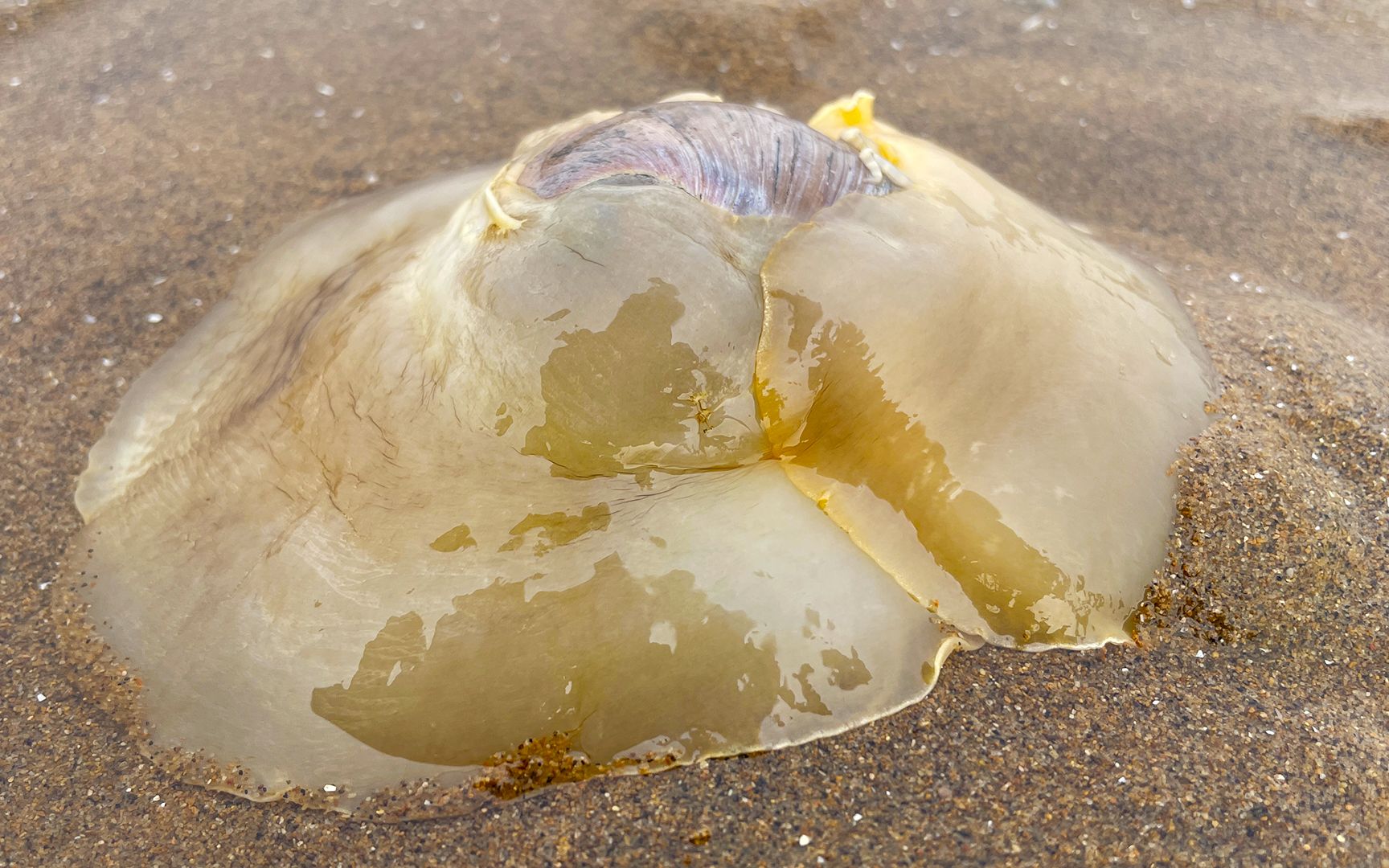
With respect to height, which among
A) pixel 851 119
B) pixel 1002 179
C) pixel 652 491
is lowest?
pixel 652 491

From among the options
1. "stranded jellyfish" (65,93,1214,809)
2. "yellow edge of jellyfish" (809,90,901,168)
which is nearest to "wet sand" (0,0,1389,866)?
"stranded jellyfish" (65,93,1214,809)

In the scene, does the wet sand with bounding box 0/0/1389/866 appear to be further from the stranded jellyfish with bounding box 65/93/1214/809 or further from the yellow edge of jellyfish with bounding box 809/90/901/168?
the yellow edge of jellyfish with bounding box 809/90/901/168

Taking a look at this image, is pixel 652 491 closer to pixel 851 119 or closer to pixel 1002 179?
pixel 851 119

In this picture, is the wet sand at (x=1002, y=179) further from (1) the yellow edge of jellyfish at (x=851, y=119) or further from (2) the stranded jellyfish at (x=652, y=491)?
(1) the yellow edge of jellyfish at (x=851, y=119)

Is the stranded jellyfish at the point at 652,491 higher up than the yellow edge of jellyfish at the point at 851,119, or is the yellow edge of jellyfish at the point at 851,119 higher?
the yellow edge of jellyfish at the point at 851,119

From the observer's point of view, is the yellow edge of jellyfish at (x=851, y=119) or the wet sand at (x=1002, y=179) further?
the yellow edge of jellyfish at (x=851, y=119)

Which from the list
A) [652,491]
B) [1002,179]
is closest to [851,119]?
[1002,179]

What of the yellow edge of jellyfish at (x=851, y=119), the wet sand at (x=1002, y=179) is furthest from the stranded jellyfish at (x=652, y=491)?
the yellow edge of jellyfish at (x=851, y=119)
